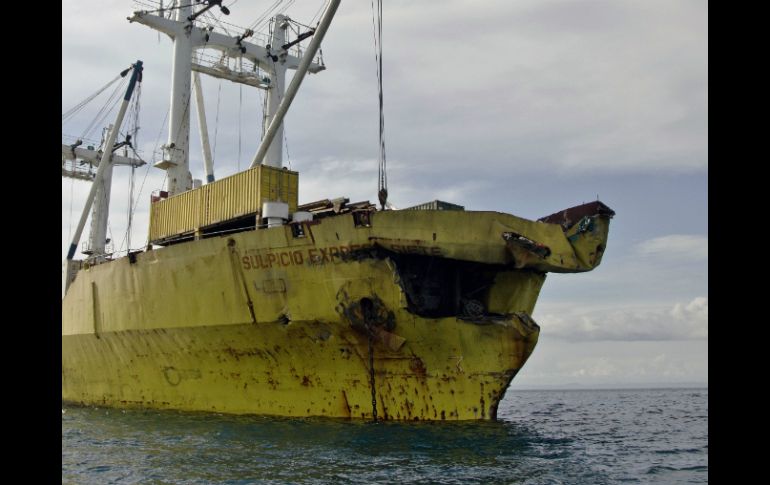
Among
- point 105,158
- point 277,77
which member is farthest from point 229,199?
point 105,158

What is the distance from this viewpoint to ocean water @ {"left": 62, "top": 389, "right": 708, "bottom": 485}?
10.4 metres

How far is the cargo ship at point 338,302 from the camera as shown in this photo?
15.0m

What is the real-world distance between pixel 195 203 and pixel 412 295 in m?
9.47

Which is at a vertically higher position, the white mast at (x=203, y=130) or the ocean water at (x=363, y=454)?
the white mast at (x=203, y=130)

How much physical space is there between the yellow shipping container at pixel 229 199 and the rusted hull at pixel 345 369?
379 centimetres

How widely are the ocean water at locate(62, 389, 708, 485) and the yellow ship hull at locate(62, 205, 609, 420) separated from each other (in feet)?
2.58

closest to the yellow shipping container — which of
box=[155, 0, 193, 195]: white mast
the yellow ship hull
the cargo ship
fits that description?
the cargo ship

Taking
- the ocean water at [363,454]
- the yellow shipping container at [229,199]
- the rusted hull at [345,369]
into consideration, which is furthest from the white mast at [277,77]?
the ocean water at [363,454]

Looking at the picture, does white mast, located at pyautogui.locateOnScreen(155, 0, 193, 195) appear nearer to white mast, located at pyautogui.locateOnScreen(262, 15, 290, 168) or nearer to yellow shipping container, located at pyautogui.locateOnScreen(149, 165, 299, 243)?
white mast, located at pyautogui.locateOnScreen(262, 15, 290, 168)

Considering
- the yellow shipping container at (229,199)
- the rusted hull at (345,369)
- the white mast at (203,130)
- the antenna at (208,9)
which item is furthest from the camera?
the white mast at (203,130)

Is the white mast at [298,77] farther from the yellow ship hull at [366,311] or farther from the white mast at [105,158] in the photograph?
the white mast at [105,158]
